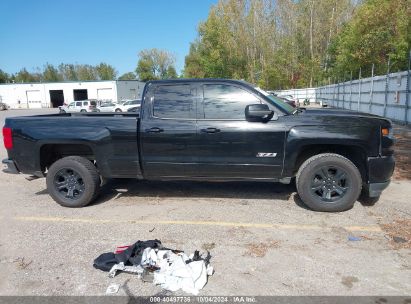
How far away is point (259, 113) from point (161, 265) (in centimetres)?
228

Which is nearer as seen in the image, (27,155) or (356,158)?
(356,158)

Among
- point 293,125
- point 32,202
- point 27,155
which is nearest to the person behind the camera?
point 293,125

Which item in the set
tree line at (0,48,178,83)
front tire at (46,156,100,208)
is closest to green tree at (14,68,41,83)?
tree line at (0,48,178,83)

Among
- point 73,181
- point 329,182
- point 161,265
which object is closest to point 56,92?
point 73,181

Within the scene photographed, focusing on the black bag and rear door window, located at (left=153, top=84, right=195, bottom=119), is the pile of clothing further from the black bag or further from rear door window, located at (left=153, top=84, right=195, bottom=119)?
rear door window, located at (left=153, top=84, right=195, bottom=119)

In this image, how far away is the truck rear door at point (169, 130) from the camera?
195 inches

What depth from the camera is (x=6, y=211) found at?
5324 millimetres

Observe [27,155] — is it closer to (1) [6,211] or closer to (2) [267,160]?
(1) [6,211]

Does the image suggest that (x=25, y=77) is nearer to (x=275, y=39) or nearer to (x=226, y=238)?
(x=275, y=39)

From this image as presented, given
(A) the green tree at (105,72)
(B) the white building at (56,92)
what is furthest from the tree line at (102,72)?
(B) the white building at (56,92)

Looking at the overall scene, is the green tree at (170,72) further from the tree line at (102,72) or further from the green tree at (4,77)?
the green tree at (4,77)

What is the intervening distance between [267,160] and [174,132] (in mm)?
1358

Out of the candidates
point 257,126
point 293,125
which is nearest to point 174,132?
point 257,126

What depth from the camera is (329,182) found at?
482cm
